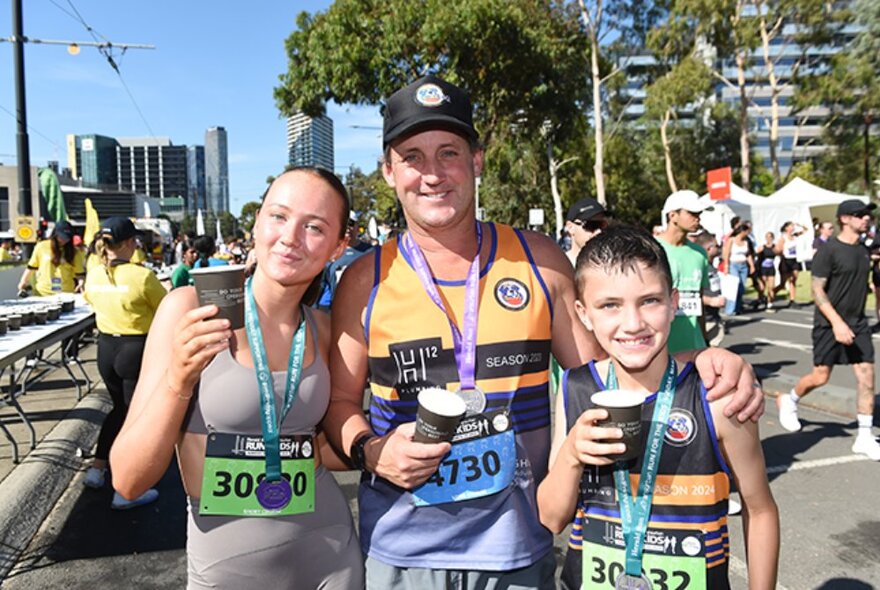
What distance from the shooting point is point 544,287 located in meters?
2.05

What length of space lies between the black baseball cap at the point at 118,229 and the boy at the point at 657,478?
15.5ft

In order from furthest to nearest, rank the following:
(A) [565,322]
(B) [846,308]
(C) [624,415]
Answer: (B) [846,308]
(A) [565,322]
(C) [624,415]

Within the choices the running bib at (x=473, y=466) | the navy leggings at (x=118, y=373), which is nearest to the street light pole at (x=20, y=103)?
the navy leggings at (x=118, y=373)

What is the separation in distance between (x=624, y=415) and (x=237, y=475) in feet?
3.60

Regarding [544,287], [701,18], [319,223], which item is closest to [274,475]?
[319,223]

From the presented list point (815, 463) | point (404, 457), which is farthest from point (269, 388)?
point (815, 463)

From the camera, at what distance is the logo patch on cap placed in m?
2.02

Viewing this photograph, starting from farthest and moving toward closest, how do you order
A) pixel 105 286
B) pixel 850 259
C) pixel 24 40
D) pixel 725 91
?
1. pixel 725 91
2. pixel 24 40
3. pixel 850 259
4. pixel 105 286

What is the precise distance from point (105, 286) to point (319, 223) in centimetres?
408

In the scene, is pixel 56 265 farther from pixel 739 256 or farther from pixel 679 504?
pixel 739 256

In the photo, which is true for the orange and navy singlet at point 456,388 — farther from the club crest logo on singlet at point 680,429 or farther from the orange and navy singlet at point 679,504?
the club crest logo on singlet at point 680,429

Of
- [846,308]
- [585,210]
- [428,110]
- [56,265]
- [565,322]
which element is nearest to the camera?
[428,110]

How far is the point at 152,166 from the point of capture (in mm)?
161375

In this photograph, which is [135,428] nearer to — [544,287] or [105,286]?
[544,287]
